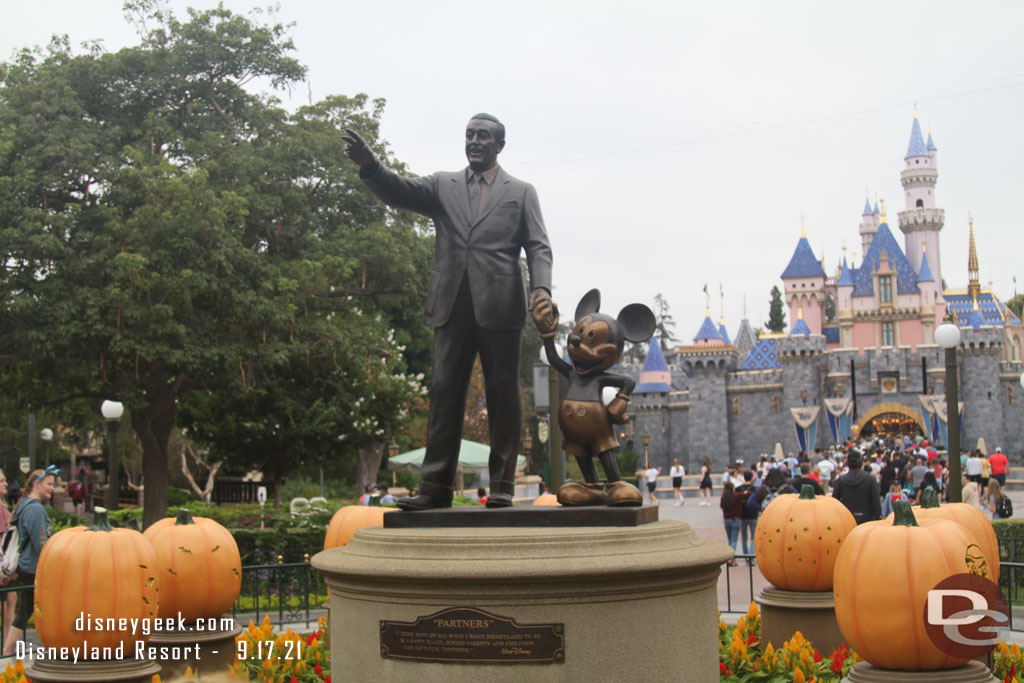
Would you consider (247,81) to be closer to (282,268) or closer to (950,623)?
(282,268)

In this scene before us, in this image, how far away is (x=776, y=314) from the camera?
9425 cm

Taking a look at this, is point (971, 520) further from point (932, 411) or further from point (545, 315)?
point (932, 411)

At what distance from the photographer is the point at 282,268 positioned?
21.4m

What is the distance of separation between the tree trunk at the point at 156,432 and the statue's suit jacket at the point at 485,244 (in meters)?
15.6

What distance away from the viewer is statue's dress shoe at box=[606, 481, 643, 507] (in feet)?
18.5

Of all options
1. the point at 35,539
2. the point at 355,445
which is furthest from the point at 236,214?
the point at 35,539

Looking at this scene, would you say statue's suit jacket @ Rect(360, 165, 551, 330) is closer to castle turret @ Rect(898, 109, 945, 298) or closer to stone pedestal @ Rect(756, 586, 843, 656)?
stone pedestal @ Rect(756, 586, 843, 656)

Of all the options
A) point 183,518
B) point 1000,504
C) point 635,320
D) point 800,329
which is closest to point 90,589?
point 183,518

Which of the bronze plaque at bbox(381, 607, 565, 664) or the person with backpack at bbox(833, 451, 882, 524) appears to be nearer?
the bronze plaque at bbox(381, 607, 565, 664)

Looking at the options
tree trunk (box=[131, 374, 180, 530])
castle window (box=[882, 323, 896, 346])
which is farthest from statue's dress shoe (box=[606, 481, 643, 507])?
castle window (box=[882, 323, 896, 346])

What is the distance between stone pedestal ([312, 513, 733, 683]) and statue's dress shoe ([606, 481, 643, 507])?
286mm

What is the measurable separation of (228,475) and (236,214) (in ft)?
72.7

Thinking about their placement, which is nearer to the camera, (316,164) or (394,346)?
(316,164)

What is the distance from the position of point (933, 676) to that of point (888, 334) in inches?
2519
